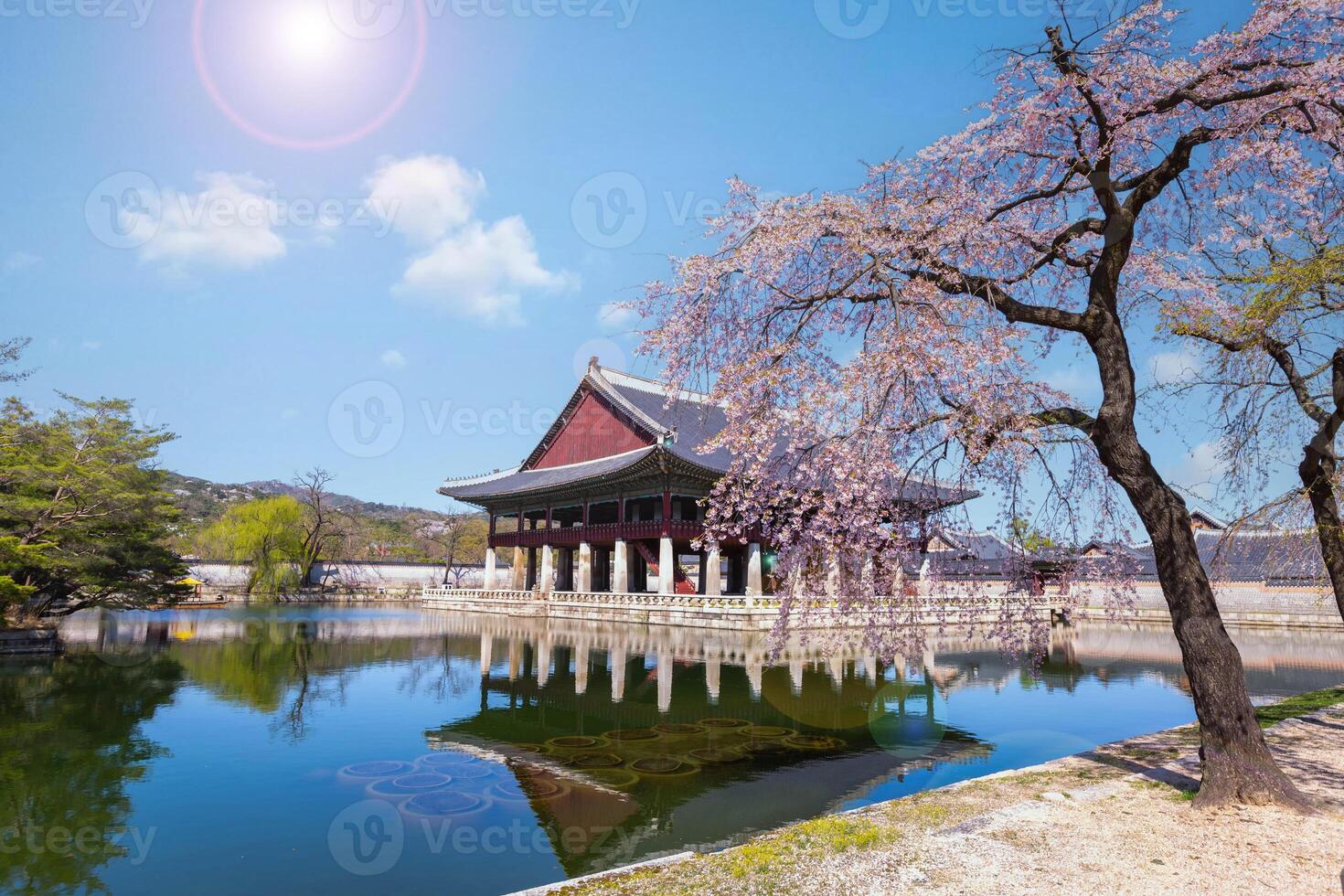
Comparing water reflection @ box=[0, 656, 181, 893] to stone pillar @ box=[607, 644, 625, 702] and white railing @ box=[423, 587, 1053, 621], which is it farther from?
stone pillar @ box=[607, 644, 625, 702]

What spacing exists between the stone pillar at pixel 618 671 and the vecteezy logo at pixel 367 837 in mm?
7074

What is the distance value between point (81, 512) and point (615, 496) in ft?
69.6

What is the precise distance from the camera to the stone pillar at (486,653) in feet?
61.3

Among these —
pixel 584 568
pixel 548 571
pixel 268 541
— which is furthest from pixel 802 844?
pixel 268 541

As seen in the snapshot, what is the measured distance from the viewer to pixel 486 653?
882 inches

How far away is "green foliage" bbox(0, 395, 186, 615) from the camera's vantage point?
806 inches

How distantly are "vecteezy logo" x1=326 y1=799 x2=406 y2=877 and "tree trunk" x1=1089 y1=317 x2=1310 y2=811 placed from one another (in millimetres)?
6817

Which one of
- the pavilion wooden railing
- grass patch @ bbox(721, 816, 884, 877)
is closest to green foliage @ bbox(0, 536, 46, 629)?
the pavilion wooden railing

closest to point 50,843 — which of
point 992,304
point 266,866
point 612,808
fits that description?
point 266,866

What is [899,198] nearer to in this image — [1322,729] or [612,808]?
[612,808]

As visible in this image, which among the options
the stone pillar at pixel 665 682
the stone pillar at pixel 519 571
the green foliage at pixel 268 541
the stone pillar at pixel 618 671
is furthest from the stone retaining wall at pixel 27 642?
the green foliage at pixel 268 541

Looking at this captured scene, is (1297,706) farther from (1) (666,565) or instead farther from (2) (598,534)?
(2) (598,534)

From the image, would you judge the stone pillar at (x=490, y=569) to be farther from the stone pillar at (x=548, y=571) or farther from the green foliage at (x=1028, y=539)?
the green foliage at (x=1028, y=539)

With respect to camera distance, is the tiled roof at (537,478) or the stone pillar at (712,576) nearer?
the stone pillar at (712,576)
